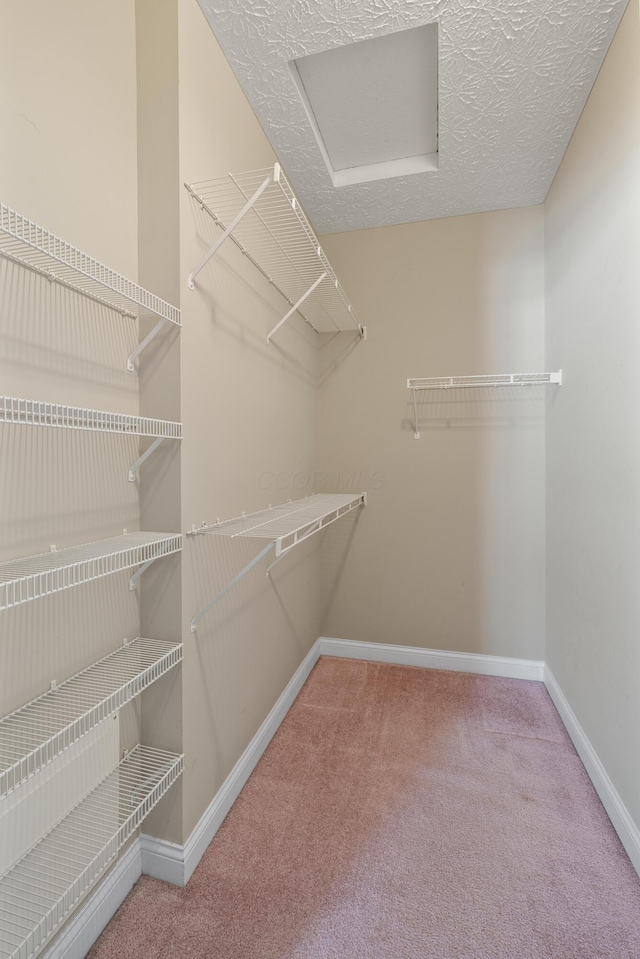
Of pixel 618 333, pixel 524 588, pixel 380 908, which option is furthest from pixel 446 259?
pixel 380 908

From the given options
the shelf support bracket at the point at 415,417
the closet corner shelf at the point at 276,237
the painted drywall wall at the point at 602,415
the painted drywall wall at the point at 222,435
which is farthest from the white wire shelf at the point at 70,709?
the shelf support bracket at the point at 415,417

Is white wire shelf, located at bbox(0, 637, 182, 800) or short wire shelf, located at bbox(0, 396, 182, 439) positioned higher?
short wire shelf, located at bbox(0, 396, 182, 439)

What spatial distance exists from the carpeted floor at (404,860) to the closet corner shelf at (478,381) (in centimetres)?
162

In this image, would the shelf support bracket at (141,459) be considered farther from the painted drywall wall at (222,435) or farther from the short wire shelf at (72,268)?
the short wire shelf at (72,268)

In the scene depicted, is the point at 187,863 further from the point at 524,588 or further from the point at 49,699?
the point at 524,588

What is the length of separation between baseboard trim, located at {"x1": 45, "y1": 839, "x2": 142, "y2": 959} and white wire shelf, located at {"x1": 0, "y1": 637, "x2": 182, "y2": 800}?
478mm

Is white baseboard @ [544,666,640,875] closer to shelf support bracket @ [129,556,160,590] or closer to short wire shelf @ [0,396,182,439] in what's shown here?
shelf support bracket @ [129,556,160,590]

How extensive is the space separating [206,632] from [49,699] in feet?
1.61

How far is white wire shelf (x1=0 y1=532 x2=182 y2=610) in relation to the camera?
0.75m

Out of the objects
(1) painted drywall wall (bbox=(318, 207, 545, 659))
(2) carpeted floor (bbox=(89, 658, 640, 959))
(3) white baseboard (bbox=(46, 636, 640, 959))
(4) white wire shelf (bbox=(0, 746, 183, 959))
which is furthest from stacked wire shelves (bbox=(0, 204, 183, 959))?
(1) painted drywall wall (bbox=(318, 207, 545, 659))

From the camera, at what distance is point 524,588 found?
2383mm

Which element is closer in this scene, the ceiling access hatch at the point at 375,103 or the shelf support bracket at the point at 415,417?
the ceiling access hatch at the point at 375,103

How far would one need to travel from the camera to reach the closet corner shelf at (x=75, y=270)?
30.5 inches

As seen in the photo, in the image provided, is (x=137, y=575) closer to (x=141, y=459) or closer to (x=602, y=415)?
(x=141, y=459)
